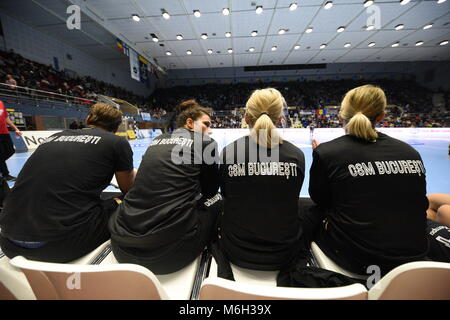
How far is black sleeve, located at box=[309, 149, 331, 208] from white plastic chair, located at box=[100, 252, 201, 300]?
0.78 m

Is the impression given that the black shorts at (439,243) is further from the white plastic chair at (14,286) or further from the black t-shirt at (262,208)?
the white plastic chair at (14,286)

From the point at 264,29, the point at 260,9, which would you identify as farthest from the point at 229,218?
the point at 264,29

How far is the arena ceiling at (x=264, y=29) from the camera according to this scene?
21.4ft

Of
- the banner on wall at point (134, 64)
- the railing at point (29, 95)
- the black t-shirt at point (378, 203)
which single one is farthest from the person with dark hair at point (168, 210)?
the banner on wall at point (134, 64)

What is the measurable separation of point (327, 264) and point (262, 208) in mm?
451

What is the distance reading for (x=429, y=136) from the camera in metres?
9.54

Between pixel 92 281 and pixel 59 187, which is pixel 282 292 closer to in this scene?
pixel 92 281

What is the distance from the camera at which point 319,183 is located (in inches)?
42.8

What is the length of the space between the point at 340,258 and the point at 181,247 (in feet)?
2.52

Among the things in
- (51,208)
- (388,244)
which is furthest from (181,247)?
(388,244)

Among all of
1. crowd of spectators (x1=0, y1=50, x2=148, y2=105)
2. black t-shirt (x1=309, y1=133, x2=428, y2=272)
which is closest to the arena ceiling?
crowd of spectators (x1=0, y1=50, x2=148, y2=105)

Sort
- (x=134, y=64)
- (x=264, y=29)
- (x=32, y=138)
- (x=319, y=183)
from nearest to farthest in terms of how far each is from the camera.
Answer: (x=319, y=183) → (x=32, y=138) → (x=264, y=29) → (x=134, y=64)
